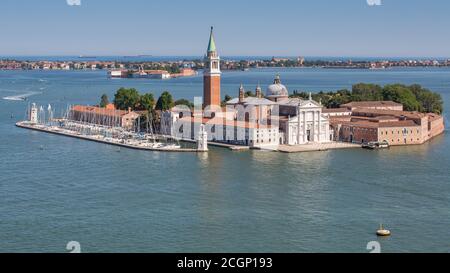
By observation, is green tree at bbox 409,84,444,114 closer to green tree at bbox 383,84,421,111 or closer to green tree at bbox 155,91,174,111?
green tree at bbox 383,84,421,111

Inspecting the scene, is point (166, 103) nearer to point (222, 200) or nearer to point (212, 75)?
point (212, 75)

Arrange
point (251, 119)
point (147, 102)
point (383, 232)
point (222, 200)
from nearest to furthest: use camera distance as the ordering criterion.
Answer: point (383, 232)
point (222, 200)
point (251, 119)
point (147, 102)

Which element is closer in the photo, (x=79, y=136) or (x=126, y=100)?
(x=79, y=136)

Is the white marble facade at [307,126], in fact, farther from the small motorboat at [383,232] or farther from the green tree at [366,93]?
the small motorboat at [383,232]

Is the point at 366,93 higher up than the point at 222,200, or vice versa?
the point at 366,93

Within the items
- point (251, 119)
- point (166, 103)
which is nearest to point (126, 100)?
A: point (166, 103)

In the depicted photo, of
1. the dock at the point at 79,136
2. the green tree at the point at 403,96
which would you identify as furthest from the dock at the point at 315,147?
the green tree at the point at 403,96
